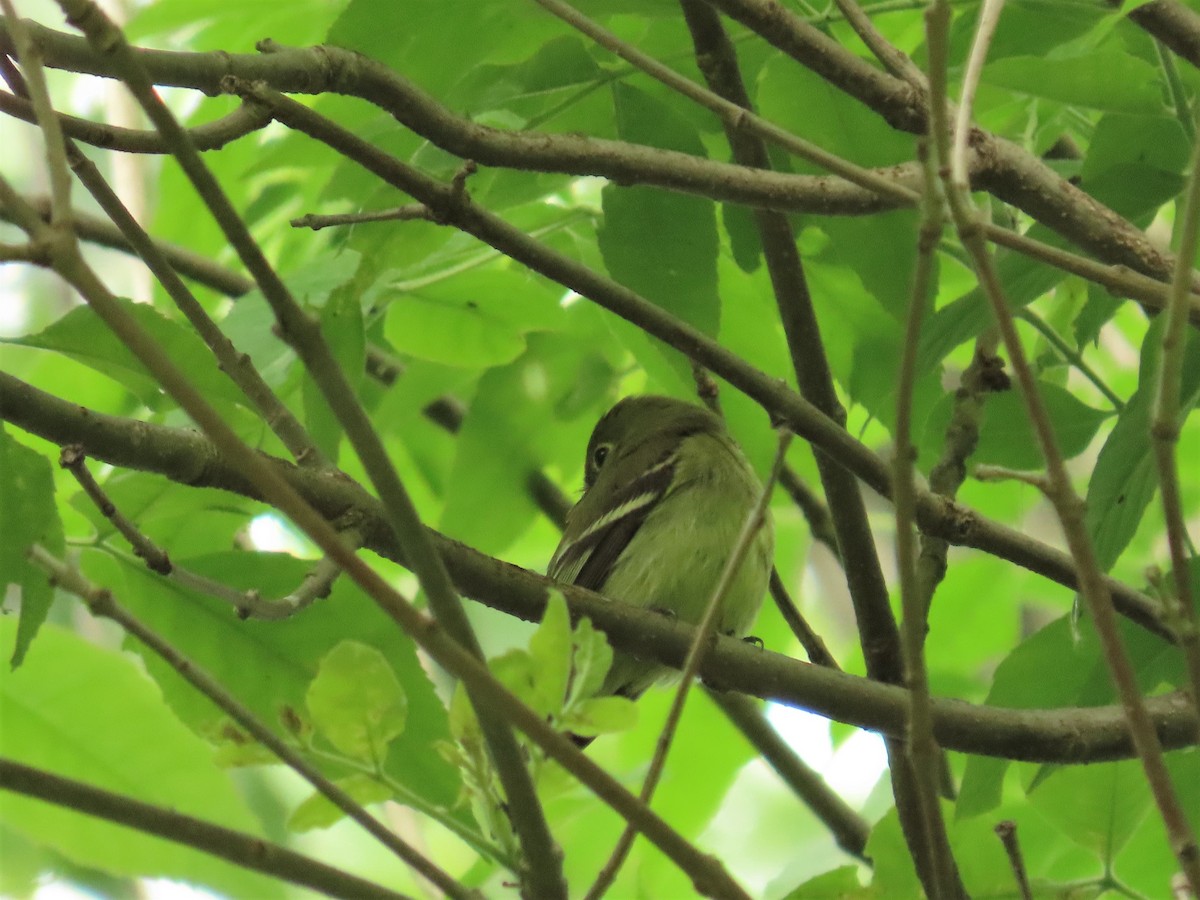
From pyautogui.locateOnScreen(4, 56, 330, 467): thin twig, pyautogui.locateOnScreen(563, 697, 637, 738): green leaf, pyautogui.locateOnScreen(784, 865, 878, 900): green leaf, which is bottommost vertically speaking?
pyautogui.locateOnScreen(563, 697, 637, 738): green leaf

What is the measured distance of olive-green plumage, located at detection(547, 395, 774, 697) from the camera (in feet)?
11.6

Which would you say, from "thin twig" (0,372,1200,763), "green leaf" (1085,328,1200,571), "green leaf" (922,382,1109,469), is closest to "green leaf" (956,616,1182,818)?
"thin twig" (0,372,1200,763)

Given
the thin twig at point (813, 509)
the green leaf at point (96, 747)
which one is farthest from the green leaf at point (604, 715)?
the thin twig at point (813, 509)

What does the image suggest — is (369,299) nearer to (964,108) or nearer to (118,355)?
(118,355)

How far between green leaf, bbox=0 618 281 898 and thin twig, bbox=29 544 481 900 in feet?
3.79

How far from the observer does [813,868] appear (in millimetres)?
3059

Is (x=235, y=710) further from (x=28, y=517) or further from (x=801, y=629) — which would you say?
(x=801, y=629)

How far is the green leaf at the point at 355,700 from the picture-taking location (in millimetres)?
1372

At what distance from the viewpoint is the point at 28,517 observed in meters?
1.87

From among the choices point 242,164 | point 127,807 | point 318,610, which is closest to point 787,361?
point 318,610

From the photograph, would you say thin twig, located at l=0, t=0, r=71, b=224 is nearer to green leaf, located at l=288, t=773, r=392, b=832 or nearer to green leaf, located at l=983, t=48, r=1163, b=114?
green leaf, located at l=288, t=773, r=392, b=832

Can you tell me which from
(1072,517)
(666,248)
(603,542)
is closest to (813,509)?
(603,542)

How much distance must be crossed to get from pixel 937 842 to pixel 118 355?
4.55ft

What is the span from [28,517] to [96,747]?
73 centimetres
